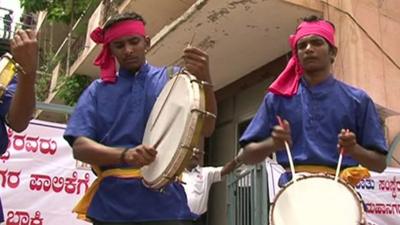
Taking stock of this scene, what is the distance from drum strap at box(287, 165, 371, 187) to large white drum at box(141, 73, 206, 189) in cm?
62

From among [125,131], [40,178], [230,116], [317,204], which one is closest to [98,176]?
[125,131]

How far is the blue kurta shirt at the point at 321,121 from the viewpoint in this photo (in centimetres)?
304

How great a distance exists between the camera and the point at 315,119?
3.11 metres

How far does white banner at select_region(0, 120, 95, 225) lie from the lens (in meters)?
5.50

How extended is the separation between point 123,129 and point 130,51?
1.32 feet

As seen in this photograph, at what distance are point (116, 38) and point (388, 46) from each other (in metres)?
4.18

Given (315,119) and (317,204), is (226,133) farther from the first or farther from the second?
(317,204)

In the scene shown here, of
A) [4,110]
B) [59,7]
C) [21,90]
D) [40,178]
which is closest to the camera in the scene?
[21,90]

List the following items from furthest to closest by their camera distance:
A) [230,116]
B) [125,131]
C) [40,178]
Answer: [230,116]
[40,178]
[125,131]

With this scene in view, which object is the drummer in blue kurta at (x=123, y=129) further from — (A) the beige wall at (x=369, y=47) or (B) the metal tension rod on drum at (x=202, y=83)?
(A) the beige wall at (x=369, y=47)

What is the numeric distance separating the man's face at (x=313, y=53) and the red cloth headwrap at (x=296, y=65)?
0.03 m

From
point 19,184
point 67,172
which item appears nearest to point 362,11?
point 67,172

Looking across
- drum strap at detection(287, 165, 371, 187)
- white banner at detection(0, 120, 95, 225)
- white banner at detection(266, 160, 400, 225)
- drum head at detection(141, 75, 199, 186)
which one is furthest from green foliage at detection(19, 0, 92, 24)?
drum strap at detection(287, 165, 371, 187)

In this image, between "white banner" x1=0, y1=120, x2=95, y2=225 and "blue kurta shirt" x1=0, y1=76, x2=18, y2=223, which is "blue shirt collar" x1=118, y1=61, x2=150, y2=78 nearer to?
"blue kurta shirt" x1=0, y1=76, x2=18, y2=223
